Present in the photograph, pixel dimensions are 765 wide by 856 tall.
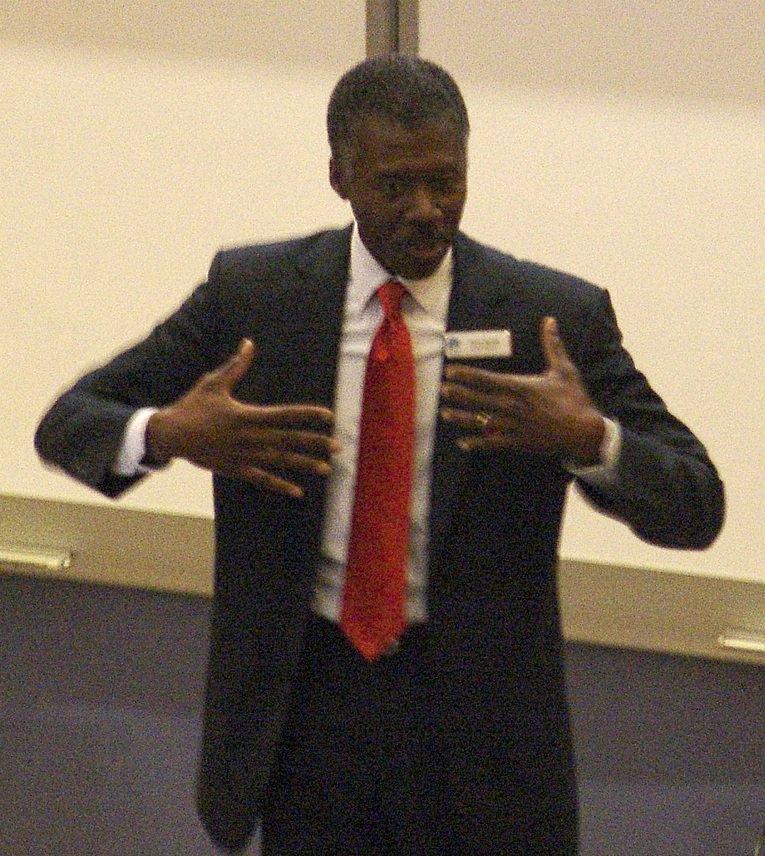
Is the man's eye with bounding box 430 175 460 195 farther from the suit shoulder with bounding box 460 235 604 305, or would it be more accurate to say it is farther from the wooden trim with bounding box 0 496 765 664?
the wooden trim with bounding box 0 496 765 664

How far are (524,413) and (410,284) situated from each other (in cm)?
23

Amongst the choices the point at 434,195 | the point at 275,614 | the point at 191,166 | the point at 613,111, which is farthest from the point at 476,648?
the point at 191,166

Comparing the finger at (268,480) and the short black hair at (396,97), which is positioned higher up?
the short black hair at (396,97)

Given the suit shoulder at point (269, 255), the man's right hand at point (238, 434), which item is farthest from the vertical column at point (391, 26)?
the man's right hand at point (238, 434)

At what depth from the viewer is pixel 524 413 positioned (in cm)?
138

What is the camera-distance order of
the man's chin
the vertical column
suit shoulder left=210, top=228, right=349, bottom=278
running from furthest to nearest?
the vertical column < suit shoulder left=210, top=228, right=349, bottom=278 < the man's chin

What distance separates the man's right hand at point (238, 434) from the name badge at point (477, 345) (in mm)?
132

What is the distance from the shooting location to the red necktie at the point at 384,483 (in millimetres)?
1522

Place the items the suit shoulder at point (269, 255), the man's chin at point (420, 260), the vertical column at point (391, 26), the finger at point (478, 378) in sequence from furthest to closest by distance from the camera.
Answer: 1. the vertical column at point (391, 26)
2. the suit shoulder at point (269, 255)
3. the man's chin at point (420, 260)
4. the finger at point (478, 378)

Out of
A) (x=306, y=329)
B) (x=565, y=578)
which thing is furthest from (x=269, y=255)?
(x=565, y=578)

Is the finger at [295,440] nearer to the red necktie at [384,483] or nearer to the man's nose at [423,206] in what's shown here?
the red necktie at [384,483]

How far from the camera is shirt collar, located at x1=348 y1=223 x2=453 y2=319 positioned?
1.55 meters

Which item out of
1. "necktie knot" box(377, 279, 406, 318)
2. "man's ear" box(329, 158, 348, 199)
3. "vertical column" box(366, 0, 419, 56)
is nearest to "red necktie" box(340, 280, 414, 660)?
"necktie knot" box(377, 279, 406, 318)

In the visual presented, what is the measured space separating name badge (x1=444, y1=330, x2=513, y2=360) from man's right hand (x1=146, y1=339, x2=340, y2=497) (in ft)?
0.43
